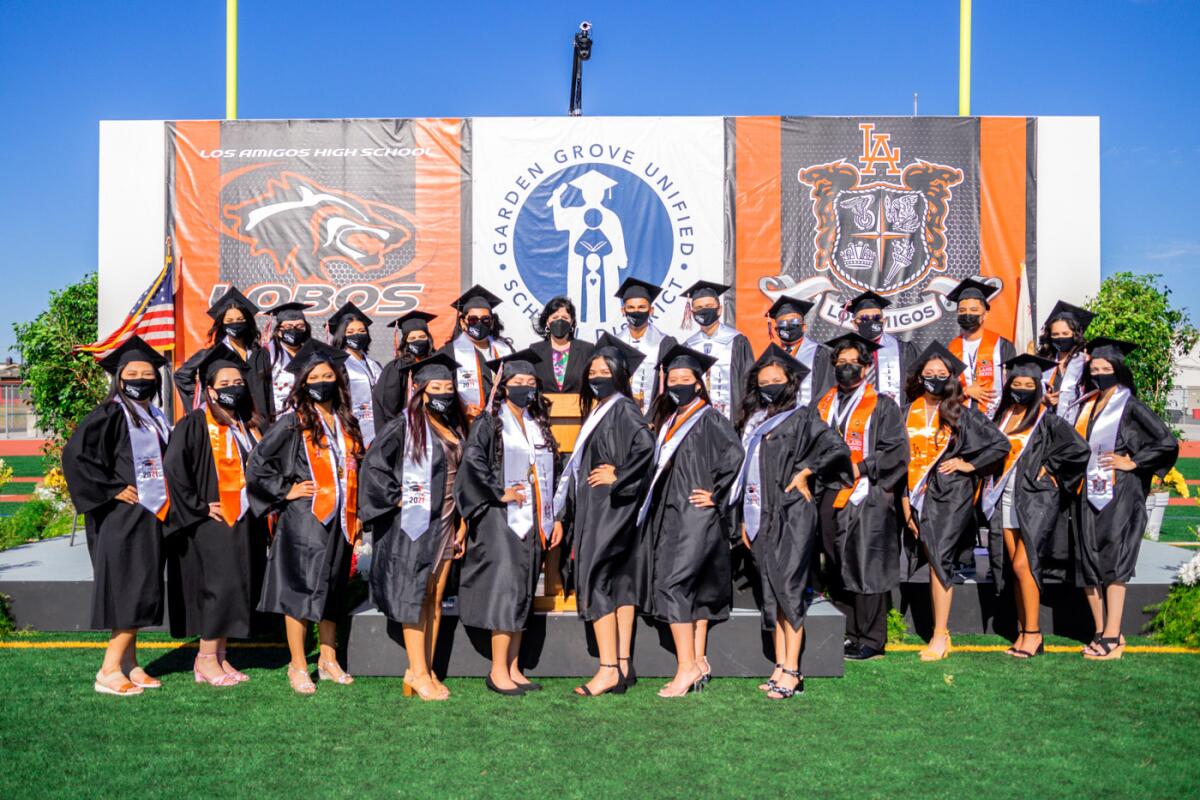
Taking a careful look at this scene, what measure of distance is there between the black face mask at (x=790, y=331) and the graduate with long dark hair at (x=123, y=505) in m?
4.04

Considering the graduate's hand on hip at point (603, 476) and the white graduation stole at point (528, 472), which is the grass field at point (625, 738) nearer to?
the white graduation stole at point (528, 472)

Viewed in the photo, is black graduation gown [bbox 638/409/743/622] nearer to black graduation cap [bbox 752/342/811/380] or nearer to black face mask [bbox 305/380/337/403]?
black graduation cap [bbox 752/342/811/380]

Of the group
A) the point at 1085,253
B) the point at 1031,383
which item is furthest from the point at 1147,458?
the point at 1085,253

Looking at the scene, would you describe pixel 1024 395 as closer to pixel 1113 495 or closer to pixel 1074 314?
pixel 1113 495

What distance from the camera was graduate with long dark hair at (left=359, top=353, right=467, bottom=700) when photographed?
5148mm

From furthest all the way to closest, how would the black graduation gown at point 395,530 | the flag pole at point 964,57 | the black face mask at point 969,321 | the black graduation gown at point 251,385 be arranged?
the flag pole at point 964,57
the black face mask at point 969,321
the black graduation gown at point 251,385
the black graduation gown at point 395,530

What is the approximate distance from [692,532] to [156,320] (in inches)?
242

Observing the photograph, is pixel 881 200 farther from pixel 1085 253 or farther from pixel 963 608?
pixel 963 608

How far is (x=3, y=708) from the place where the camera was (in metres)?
5.03

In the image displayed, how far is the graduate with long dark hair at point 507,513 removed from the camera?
5203 millimetres

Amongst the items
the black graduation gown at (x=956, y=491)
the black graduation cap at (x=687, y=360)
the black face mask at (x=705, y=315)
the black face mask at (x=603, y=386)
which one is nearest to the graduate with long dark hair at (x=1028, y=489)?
the black graduation gown at (x=956, y=491)

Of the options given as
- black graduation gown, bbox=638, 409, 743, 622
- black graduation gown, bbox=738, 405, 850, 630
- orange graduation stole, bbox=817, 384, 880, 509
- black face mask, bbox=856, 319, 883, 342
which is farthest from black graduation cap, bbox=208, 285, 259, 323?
black face mask, bbox=856, 319, 883, 342

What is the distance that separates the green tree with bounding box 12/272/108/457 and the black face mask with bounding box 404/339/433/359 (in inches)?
186

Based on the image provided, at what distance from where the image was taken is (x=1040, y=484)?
6.16m
